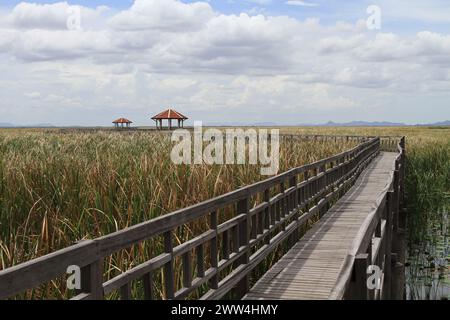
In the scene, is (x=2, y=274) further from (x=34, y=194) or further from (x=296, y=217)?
(x=296, y=217)

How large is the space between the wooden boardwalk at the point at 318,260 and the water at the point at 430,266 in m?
1.66

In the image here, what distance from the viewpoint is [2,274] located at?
2.24m

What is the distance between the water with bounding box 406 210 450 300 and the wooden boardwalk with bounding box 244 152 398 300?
1.66m

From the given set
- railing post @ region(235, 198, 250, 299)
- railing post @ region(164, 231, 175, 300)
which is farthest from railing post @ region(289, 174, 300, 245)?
railing post @ region(164, 231, 175, 300)

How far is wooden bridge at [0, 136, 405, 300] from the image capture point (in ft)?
9.50

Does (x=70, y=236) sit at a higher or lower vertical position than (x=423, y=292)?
higher

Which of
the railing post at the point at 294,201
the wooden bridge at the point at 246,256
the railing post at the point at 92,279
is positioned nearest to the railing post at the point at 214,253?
the wooden bridge at the point at 246,256

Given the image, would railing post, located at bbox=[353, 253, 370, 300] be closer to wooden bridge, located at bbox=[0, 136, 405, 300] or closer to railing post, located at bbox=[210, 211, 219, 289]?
wooden bridge, located at bbox=[0, 136, 405, 300]

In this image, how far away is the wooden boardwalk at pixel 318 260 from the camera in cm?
556

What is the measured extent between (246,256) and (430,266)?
666cm

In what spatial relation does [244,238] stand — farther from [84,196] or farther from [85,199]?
[84,196]

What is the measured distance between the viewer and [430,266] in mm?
11062
